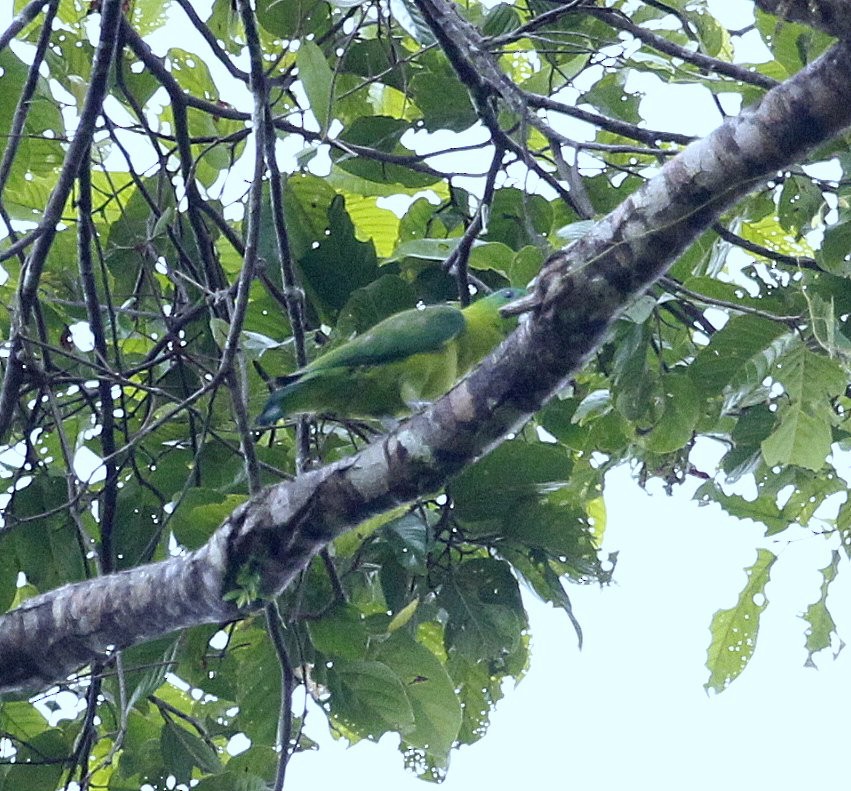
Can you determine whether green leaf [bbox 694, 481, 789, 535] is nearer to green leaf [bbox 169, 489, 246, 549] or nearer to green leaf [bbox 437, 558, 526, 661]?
green leaf [bbox 437, 558, 526, 661]

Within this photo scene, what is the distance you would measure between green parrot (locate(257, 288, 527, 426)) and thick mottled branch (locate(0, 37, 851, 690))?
763mm

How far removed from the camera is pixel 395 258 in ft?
11.1

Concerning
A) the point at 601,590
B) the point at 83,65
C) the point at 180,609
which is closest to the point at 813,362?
the point at 601,590

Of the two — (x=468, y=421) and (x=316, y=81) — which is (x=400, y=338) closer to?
(x=316, y=81)

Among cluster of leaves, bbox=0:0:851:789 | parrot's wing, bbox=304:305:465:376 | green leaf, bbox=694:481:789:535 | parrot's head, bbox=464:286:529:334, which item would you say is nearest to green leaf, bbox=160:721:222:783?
cluster of leaves, bbox=0:0:851:789

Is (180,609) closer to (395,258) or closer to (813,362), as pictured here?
(395,258)

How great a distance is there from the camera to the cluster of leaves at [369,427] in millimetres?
2947

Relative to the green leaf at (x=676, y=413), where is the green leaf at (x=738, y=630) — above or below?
below

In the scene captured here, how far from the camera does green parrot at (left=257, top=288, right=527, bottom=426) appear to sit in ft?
10.6

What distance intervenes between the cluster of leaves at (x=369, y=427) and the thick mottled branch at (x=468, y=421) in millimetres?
335

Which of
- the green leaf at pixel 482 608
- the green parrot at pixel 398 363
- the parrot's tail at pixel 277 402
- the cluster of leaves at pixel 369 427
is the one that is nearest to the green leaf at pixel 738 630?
the cluster of leaves at pixel 369 427

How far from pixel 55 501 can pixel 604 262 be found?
220 centimetres

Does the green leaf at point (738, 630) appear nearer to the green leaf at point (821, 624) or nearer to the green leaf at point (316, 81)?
the green leaf at point (821, 624)

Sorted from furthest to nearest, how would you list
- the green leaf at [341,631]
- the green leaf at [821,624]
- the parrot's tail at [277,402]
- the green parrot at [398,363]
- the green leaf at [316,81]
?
the green leaf at [821,624]
the green parrot at [398,363]
the parrot's tail at [277,402]
the green leaf at [341,631]
the green leaf at [316,81]
